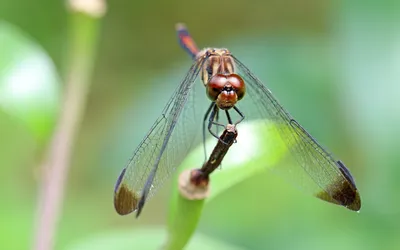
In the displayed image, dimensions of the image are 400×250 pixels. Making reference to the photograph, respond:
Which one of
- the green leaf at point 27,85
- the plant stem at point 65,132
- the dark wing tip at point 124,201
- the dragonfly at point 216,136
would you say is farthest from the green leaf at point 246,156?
the green leaf at point 27,85

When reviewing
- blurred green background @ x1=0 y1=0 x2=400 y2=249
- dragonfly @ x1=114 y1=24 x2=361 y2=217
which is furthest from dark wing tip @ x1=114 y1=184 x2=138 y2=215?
blurred green background @ x1=0 y1=0 x2=400 y2=249

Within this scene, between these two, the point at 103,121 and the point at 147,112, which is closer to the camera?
the point at 147,112

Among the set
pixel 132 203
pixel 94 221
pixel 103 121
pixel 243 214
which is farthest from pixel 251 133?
pixel 103 121

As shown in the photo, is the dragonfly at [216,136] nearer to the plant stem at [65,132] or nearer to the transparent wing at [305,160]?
the transparent wing at [305,160]

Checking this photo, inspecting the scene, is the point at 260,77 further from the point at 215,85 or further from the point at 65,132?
the point at 215,85

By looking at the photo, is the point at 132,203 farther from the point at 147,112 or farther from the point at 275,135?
the point at 147,112

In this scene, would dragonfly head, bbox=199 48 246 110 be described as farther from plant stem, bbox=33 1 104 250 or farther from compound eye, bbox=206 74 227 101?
plant stem, bbox=33 1 104 250
